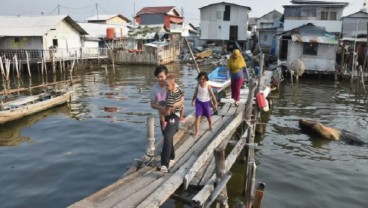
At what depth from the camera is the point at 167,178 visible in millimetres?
6305

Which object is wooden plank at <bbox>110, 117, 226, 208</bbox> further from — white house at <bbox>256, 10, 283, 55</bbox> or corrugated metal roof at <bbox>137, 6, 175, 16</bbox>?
corrugated metal roof at <bbox>137, 6, 175, 16</bbox>

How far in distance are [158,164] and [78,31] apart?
32.7 metres

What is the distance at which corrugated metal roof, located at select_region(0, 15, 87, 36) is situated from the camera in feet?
101

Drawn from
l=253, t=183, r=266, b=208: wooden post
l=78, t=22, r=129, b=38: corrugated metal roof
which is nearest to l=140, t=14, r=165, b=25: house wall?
l=78, t=22, r=129, b=38: corrugated metal roof

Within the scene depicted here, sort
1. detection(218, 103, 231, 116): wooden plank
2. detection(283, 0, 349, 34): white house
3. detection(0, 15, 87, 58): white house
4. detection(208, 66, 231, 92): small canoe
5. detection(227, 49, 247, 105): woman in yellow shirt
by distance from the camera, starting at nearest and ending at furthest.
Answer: detection(227, 49, 247, 105): woman in yellow shirt
detection(218, 103, 231, 116): wooden plank
detection(208, 66, 231, 92): small canoe
detection(0, 15, 87, 58): white house
detection(283, 0, 349, 34): white house

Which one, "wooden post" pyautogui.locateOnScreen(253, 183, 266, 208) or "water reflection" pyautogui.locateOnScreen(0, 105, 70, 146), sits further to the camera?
"water reflection" pyautogui.locateOnScreen(0, 105, 70, 146)

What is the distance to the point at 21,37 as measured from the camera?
3181 centimetres

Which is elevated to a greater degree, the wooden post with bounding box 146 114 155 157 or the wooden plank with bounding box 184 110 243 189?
the wooden post with bounding box 146 114 155 157

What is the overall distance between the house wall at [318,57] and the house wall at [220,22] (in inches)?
737

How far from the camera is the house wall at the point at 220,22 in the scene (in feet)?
155

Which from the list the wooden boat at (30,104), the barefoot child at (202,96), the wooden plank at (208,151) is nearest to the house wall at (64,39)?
the wooden boat at (30,104)

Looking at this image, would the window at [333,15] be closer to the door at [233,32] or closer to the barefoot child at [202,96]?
the door at [233,32]

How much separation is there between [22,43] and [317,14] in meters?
29.7

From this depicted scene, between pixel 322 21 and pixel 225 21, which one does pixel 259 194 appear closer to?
pixel 322 21
